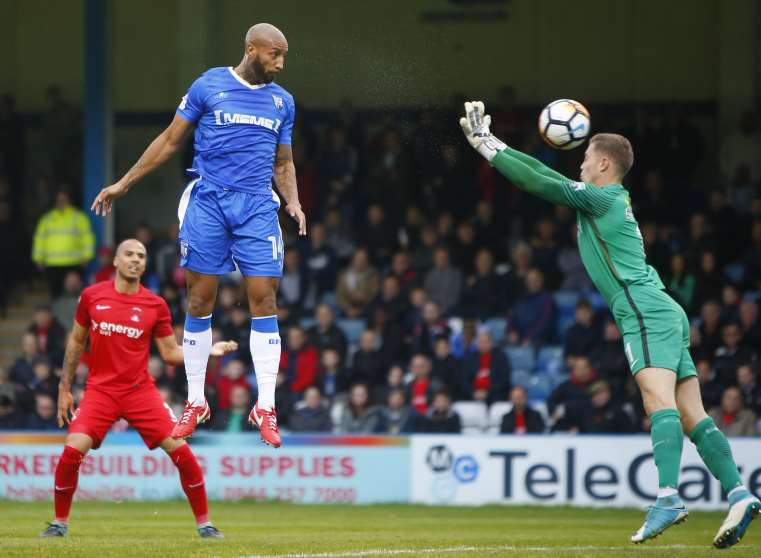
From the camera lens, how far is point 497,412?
17438 millimetres

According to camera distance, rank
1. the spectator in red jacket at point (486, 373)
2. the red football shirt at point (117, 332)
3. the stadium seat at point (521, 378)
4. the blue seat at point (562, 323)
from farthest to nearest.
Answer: the blue seat at point (562, 323)
the stadium seat at point (521, 378)
the spectator in red jacket at point (486, 373)
the red football shirt at point (117, 332)

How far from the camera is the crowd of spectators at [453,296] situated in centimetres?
1714

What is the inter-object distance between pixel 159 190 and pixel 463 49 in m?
5.49

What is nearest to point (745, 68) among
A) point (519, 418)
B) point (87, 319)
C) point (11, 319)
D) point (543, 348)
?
point (543, 348)

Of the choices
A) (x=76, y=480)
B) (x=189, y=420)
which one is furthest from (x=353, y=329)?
(x=189, y=420)

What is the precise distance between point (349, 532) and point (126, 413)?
7.64 ft

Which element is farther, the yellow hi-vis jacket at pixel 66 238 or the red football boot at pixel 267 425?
the yellow hi-vis jacket at pixel 66 238

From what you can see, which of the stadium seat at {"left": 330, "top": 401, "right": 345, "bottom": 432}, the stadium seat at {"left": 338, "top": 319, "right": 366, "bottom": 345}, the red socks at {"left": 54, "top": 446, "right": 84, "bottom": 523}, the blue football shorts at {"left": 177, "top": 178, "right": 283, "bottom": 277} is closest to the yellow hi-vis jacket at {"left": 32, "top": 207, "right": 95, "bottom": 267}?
the stadium seat at {"left": 338, "top": 319, "right": 366, "bottom": 345}

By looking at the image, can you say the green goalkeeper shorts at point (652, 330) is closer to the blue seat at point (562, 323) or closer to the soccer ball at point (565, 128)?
the soccer ball at point (565, 128)

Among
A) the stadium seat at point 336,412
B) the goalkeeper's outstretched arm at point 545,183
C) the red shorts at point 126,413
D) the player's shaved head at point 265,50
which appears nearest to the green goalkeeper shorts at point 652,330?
the goalkeeper's outstretched arm at point 545,183

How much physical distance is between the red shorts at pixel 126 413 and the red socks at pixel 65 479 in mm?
202

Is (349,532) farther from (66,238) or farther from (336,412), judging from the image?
(66,238)

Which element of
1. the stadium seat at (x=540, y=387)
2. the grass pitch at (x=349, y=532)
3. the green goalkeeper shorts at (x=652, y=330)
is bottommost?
the grass pitch at (x=349, y=532)

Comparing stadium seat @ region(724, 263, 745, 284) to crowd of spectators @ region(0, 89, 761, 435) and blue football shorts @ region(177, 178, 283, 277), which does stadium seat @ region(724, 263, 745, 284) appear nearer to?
crowd of spectators @ region(0, 89, 761, 435)
